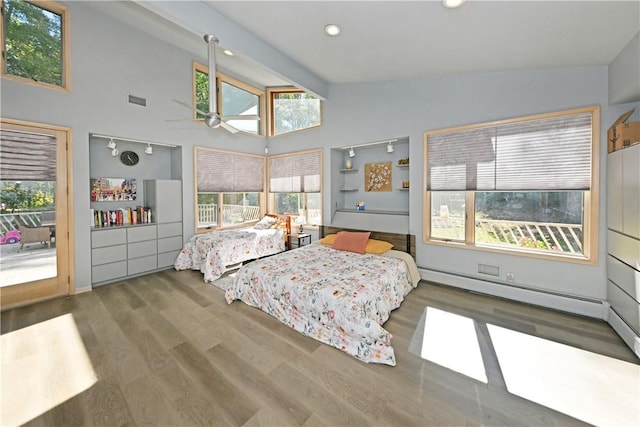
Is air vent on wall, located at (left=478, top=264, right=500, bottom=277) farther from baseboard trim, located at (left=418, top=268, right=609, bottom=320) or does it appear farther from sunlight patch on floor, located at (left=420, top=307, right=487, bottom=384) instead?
sunlight patch on floor, located at (left=420, top=307, right=487, bottom=384)

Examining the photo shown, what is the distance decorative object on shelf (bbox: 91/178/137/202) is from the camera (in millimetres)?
4148

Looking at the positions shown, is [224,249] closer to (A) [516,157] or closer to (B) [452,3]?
(B) [452,3]

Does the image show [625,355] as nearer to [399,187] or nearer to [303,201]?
[399,187]

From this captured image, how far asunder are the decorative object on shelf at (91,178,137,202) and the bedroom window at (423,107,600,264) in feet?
16.8

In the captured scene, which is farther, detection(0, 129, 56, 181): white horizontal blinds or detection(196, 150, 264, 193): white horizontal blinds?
detection(196, 150, 264, 193): white horizontal blinds

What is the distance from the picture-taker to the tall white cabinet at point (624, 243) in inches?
86.6

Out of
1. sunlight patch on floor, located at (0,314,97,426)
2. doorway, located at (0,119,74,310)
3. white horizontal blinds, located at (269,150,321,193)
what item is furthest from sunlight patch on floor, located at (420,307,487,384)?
doorway, located at (0,119,74,310)

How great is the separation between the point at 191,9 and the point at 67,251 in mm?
3615

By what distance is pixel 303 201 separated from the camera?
5836 millimetres

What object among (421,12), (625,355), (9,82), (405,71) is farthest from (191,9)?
(625,355)

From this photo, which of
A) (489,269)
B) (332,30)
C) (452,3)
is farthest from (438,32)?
(489,269)

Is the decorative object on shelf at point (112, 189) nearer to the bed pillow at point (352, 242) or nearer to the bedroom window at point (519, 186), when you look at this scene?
the bed pillow at point (352, 242)

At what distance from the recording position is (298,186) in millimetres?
5730

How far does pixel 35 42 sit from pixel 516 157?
21.5 ft
